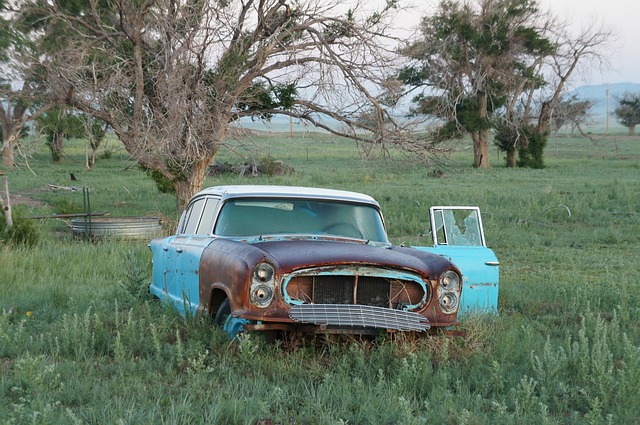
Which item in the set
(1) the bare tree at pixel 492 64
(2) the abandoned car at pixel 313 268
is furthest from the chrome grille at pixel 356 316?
(1) the bare tree at pixel 492 64

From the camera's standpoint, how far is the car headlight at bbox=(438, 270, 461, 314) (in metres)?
6.40

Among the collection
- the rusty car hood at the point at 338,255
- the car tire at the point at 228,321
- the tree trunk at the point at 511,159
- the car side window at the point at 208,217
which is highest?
the car side window at the point at 208,217

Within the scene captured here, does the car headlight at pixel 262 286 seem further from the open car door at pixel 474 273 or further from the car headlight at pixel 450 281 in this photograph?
the open car door at pixel 474 273

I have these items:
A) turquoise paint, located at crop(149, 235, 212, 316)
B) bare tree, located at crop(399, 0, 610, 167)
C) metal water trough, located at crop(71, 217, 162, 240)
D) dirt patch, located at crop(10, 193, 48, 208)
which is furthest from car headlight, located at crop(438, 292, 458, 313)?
bare tree, located at crop(399, 0, 610, 167)

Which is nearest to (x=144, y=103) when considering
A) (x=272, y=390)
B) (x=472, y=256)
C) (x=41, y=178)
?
(x=472, y=256)

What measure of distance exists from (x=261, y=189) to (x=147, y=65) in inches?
384

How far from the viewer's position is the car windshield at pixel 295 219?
729 centimetres

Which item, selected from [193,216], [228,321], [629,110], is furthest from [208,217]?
[629,110]

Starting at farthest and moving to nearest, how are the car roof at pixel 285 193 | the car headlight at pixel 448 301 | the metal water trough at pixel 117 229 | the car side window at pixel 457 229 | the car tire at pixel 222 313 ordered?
the metal water trough at pixel 117 229 < the car side window at pixel 457 229 < the car roof at pixel 285 193 < the car tire at pixel 222 313 < the car headlight at pixel 448 301

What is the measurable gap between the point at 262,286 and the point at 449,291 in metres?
1.50

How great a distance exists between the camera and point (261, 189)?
761cm

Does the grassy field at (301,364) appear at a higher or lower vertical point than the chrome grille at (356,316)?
lower

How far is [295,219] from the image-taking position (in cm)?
740

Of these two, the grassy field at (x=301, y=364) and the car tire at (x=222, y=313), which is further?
the car tire at (x=222, y=313)
